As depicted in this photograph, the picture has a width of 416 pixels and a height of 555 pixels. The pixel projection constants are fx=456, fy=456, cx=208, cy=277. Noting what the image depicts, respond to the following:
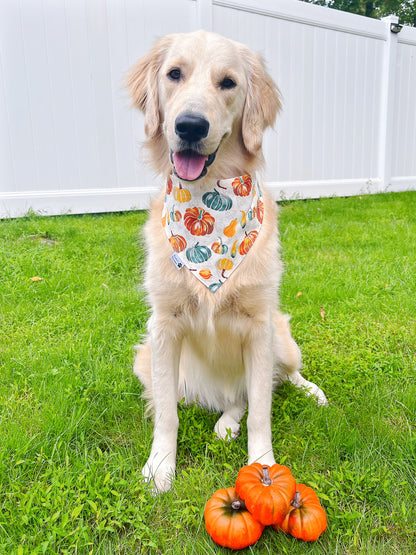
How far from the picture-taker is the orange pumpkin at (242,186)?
6.35 ft

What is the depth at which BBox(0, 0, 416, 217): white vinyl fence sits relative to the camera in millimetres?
5074

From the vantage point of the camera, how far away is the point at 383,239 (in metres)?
4.95

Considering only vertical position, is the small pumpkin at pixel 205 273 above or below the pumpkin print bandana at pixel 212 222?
below

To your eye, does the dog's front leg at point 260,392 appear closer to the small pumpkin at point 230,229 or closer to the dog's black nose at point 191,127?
the small pumpkin at point 230,229

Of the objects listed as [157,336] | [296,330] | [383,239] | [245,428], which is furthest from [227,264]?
[383,239]

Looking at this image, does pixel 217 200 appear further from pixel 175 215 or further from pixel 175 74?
pixel 175 74

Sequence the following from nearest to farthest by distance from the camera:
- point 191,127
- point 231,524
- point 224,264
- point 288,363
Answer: point 231,524 < point 191,127 < point 224,264 < point 288,363

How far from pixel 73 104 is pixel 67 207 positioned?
1.19 metres

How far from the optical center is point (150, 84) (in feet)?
6.66

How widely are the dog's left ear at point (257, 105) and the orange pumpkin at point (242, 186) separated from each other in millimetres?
137

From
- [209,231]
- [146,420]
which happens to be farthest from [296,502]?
[209,231]

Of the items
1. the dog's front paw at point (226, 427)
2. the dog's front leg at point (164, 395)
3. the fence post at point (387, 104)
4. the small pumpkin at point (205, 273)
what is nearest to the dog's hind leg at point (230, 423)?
the dog's front paw at point (226, 427)

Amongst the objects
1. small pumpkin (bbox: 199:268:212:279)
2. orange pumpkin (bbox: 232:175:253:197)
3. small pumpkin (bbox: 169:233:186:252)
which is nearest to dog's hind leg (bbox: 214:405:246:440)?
small pumpkin (bbox: 199:268:212:279)

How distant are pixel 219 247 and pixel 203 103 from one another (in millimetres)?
569
